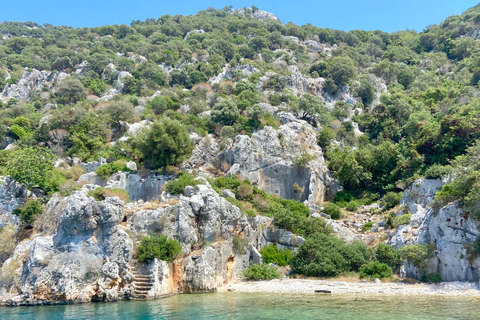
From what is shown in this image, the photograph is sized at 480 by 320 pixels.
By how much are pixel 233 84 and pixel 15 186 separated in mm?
41751

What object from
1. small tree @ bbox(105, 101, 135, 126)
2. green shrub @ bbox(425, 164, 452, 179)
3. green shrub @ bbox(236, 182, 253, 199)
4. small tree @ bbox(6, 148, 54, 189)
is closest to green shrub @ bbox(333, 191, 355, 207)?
green shrub @ bbox(425, 164, 452, 179)

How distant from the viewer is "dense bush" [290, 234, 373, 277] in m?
26.3

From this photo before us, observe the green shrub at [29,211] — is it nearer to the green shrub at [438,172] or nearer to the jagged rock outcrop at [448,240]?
the jagged rock outcrop at [448,240]

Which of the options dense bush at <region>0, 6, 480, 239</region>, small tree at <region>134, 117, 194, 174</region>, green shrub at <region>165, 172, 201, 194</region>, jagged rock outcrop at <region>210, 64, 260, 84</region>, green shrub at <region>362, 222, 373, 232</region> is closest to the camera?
green shrub at <region>165, 172, 201, 194</region>

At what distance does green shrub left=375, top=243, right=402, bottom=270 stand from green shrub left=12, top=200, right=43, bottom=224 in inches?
996

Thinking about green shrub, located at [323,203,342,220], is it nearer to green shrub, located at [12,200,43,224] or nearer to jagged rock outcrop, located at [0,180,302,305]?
jagged rock outcrop, located at [0,180,302,305]

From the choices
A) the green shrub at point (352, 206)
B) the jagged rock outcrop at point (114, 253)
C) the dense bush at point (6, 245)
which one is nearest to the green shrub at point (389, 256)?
the jagged rock outcrop at point (114, 253)

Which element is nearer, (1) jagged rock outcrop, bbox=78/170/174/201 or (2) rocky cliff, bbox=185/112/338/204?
(1) jagged rock outcrop, bbox=78/170/174/201

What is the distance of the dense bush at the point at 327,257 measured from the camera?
26.3m

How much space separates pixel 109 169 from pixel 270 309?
75.7 feet

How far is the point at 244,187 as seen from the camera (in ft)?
113


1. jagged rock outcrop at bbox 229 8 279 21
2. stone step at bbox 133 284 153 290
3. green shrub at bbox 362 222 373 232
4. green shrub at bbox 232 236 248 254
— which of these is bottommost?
stone step at bbox 133 284 153 290

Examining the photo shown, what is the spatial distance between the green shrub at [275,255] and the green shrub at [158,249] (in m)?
8.30

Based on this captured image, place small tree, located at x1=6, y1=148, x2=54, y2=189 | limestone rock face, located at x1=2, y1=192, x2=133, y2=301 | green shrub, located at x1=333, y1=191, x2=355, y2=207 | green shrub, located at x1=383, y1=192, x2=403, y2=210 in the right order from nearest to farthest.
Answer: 1. limestone rock face, located at x1=2, y1=192, x2=133, y2=301
2. small tree, located at x1=6, y1=148, x2=54, y2=189
3. green shrub, located at x1=383, y1=192, x2=403, y2=210
4. green shrub, located at x1=333, y1=191, x2=355, y2=207
